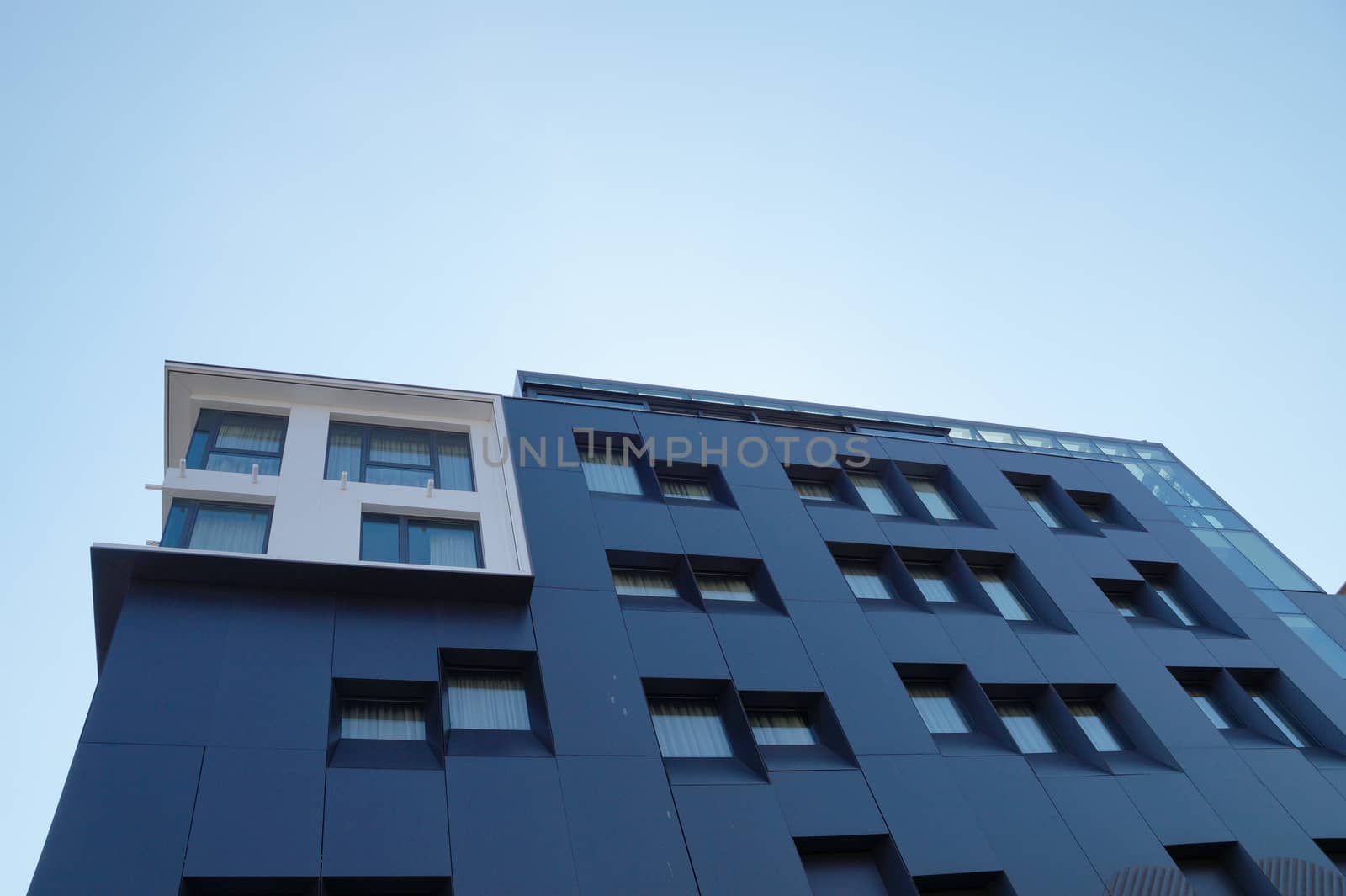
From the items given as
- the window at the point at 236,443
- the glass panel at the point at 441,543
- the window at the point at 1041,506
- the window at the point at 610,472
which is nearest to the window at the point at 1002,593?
the window at the point at 1041,506

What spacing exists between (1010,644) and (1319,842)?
7.22 m

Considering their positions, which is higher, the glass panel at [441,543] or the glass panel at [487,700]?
the glass panel at [441,543]

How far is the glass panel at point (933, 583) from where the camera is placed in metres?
23.5

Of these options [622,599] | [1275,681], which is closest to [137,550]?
[622,599]

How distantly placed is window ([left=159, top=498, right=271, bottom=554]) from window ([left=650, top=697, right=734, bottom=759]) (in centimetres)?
850

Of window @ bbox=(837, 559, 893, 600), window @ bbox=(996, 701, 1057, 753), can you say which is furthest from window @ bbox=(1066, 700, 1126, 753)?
window @ bbox=(837, 559, 893, 600)

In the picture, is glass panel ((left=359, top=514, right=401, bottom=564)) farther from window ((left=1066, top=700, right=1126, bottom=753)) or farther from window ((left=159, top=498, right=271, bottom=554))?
window ((left=1066, top=700, right=1126, bottom=753))

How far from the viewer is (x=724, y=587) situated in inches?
843

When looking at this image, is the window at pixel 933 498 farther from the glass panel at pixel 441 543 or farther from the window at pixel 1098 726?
the glass panel at pixel 441 543

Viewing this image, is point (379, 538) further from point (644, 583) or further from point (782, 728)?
point (782, 728)

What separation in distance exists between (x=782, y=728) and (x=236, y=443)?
13.9 m

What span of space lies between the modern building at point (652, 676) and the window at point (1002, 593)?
9cm

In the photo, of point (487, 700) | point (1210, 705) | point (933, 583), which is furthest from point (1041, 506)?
point (487, 700)

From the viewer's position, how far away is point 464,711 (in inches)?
652
